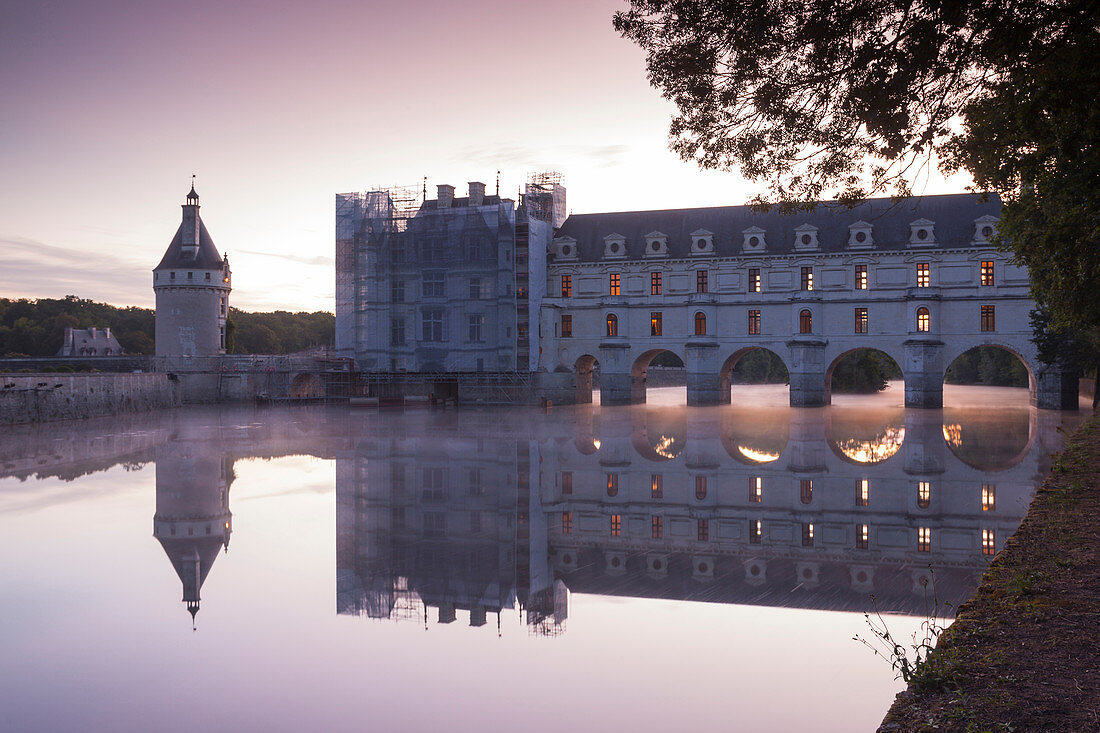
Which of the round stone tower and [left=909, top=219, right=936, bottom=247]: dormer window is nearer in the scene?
[left=909, top=219, right=936, bottom=247]: dormer window

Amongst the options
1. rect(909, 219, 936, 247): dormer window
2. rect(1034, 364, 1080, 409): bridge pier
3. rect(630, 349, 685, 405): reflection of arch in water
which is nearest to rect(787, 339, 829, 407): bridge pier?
rect(630, 349, 685, 405): reflection of arch in water

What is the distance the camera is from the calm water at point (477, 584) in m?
6.86

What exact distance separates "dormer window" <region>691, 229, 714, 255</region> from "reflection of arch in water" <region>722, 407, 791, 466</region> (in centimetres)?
1069

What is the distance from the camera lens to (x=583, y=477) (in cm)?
1980

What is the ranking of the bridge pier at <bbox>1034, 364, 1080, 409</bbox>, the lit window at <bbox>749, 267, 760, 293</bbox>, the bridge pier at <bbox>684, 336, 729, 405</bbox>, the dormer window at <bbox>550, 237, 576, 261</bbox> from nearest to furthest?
the bridge pier at <bbox>1034, 364, 1080, 409</bbox>, the lit window at <bbox>749, 267, 760, 293</bbox>, the bridge pier at <bbox>684, 336, 729, 405</bbox>, the dormer window at <bbox>550, 237, 576, 261</bbox>

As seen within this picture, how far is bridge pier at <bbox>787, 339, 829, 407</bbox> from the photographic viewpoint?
49500 millimetres

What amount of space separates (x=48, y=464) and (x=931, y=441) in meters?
26.3

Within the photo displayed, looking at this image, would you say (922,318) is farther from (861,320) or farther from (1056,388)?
(1056,388)

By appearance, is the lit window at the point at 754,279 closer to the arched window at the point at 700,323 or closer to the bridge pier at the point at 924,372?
the arched window at the point at 700,323

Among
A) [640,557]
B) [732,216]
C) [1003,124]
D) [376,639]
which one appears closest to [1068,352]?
[732,216]

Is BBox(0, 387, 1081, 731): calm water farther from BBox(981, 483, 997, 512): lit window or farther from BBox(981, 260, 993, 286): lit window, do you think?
BBox(981, 260, 993, 286): lit window

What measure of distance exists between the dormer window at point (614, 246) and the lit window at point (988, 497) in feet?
126

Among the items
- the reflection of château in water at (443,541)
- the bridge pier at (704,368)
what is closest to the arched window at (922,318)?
the bridge pier at (704,368)

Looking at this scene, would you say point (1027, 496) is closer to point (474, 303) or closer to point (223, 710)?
point (223, 710)
